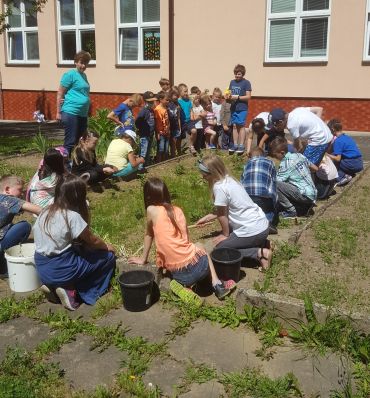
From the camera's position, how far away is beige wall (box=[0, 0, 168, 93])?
51.0ft

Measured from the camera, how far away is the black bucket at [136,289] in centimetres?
411

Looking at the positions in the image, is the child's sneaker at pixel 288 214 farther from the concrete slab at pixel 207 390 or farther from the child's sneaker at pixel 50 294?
the concrete slab at pixel 207 390

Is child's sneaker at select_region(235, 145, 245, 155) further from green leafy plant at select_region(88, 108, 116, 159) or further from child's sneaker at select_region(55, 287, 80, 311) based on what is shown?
child's sneaker at select_region(55, 287, 80, 311)

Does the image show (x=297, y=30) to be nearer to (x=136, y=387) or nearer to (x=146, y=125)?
(x=146, y=125)

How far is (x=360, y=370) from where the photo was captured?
3.26m

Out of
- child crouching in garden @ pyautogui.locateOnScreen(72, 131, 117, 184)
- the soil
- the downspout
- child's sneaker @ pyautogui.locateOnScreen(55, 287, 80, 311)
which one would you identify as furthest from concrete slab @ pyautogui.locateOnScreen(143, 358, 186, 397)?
the downspout

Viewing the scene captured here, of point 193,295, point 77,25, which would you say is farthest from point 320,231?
point 77,25

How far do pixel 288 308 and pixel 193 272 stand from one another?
853mm

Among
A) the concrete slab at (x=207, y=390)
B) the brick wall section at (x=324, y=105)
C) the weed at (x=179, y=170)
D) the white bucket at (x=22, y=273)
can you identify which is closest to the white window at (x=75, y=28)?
the brick wall section at (x=324, y=105)

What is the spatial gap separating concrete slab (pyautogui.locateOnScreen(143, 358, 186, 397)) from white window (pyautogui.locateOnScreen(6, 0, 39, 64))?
16.5m

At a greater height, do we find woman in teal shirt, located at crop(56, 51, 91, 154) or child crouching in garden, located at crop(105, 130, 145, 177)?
woman in teal shirt, located at crop(56, 51, 91, 154)

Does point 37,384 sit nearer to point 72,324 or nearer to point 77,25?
point 72,324

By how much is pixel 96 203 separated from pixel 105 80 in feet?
32.9

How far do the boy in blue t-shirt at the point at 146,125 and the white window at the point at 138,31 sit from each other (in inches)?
245
